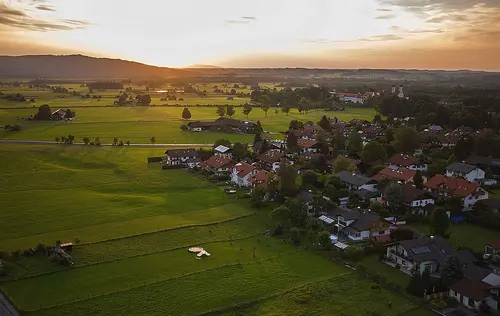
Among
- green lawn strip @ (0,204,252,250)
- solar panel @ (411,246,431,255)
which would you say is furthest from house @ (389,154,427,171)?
solar panel @ (411,246,431,255)

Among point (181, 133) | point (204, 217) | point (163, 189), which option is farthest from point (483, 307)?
point (181, 133)

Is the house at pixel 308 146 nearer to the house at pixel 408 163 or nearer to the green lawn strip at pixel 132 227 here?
the house at pixel 408 163

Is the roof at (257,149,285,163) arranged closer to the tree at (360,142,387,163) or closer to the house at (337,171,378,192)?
the tree at (360,142,387,163)

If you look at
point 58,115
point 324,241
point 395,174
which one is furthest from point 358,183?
point 58,115

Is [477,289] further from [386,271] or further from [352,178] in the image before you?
[352,178]

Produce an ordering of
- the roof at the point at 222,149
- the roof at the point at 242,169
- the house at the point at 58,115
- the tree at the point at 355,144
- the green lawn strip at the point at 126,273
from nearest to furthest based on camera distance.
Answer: the green lawn strip at the point at 126,273
the roof at the point at 242,169
the roof at the point at 222,149
the tree at the point at 355,144
the house at the point at 58,115

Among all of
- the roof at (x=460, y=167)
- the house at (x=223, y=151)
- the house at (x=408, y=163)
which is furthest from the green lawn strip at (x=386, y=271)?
the house at (x=223, y=151)

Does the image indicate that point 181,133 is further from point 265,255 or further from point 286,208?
point 265,255
